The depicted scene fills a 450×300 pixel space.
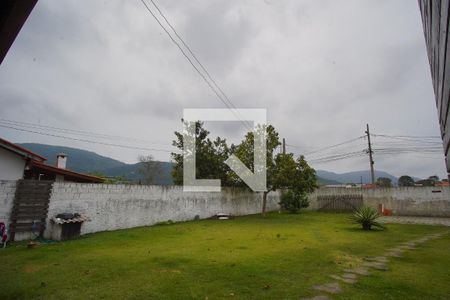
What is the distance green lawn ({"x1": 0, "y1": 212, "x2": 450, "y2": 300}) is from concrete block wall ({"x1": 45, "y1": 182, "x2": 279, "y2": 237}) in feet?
7.05

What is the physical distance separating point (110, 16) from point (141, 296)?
202 inches

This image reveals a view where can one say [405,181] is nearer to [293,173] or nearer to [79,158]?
[293,173]

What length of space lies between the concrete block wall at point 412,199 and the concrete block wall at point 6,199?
2123cm

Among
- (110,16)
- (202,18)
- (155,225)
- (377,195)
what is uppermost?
(202,18)

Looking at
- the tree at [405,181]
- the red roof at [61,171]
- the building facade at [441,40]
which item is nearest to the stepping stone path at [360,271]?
the building facade at [441,40]

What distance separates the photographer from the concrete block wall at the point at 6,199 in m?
8.11

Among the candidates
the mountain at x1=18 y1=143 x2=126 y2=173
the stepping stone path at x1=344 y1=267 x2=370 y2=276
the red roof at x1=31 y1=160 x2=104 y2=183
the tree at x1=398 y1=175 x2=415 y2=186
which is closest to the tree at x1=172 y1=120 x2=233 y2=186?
the red roof at x1=31 y1=160 x2=104 y2=183

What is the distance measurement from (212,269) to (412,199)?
18340 mm

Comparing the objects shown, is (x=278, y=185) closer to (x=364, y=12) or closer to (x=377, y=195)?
(x=377, y=195)

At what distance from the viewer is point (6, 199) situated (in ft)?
26.9

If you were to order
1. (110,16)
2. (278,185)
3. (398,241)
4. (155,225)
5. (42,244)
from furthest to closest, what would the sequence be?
(278,185), (155,225), (398,241), (42,244), (110,16)

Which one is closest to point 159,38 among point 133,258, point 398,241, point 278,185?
point 133,258

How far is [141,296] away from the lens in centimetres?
383

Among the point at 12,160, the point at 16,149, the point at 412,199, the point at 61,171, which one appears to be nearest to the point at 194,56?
the point at 16,149
